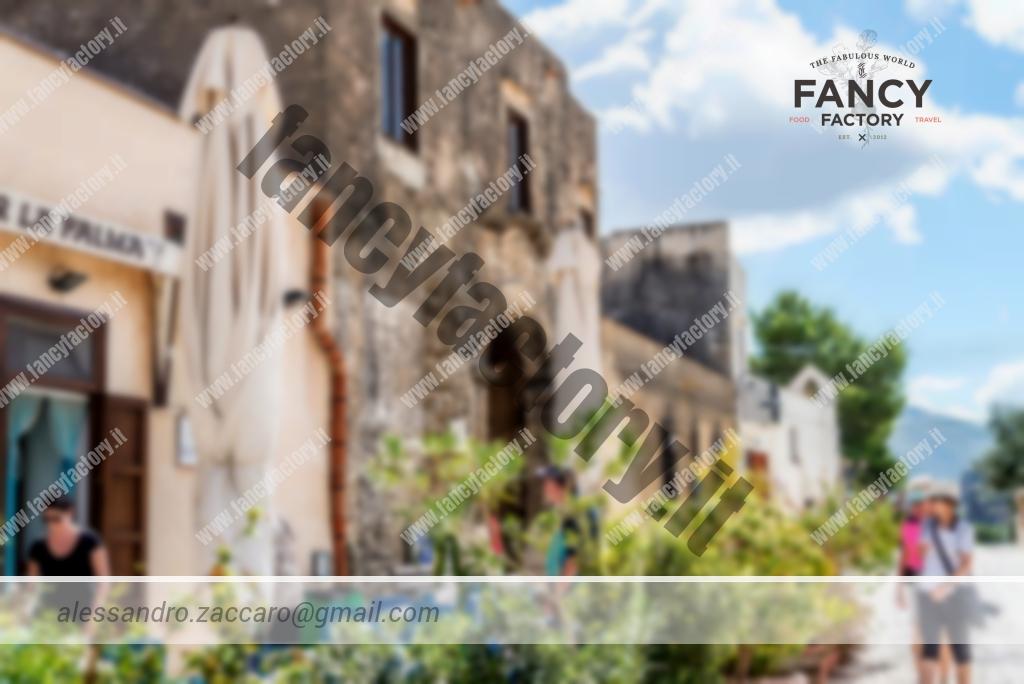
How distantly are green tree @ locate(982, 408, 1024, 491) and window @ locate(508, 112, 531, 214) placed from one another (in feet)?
8.84

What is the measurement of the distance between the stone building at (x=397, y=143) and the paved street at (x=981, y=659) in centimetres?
226

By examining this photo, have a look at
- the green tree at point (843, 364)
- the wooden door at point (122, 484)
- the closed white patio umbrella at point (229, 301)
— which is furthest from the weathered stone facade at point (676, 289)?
the wooden door at point (122, 484)

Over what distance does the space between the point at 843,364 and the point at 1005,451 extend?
1415mm

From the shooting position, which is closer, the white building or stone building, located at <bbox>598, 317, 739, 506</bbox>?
stone building, located at <bbox>598, 317, 739, 506</bbox>

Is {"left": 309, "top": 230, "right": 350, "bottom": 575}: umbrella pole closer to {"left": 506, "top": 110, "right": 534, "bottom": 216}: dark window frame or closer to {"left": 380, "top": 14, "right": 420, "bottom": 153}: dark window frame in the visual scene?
{"left": 380, "top": 14, "right": 420, "bottom": 153}: dark window frame

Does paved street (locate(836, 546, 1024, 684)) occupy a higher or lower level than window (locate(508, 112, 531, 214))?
lower

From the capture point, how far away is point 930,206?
16.6 ft

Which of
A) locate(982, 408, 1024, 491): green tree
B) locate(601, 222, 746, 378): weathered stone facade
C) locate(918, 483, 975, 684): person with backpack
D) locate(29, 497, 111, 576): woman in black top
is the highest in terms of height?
locate(601, 222, 746, 378): weathered stone facade

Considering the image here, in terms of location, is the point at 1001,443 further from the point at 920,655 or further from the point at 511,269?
the point at 511,269

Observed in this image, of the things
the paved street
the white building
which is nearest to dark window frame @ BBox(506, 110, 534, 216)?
the white building

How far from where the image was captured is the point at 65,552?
526 cm

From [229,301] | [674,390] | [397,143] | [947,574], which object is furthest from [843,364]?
[229,301]

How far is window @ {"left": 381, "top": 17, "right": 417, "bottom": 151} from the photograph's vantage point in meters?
7.64

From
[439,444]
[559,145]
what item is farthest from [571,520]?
[559,145]
